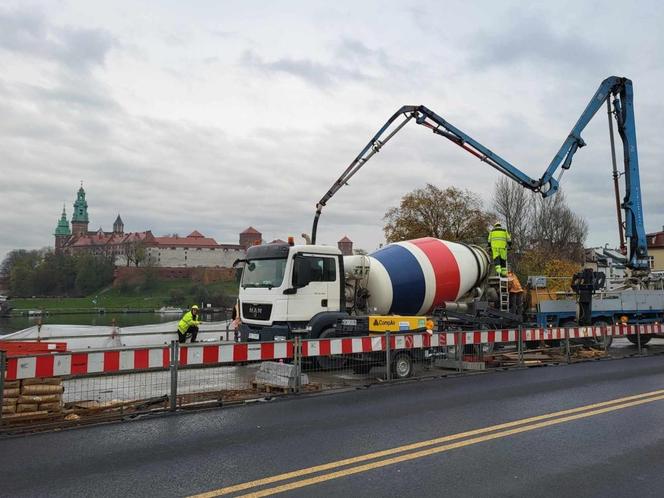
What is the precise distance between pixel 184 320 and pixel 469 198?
117 feet

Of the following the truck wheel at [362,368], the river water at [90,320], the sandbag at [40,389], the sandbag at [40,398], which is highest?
the sandbag at [40,389]

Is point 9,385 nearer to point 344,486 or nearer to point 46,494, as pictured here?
point 46,494

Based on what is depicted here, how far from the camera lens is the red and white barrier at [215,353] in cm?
738

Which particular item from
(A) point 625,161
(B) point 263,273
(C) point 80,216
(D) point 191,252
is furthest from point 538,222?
(C) point 80,216

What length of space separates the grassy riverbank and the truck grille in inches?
3962

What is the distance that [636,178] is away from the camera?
774 inches

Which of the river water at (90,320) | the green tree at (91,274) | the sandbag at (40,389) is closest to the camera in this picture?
the sandbag at (40,389)

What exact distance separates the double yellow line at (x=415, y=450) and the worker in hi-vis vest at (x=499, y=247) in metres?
7.10

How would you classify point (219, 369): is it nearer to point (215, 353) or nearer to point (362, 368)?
point (362, 368)

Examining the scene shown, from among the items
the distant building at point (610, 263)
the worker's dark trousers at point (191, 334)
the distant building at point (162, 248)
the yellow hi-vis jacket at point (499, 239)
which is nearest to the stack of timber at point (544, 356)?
the yellow hi-vis jacket at point (499, 239)

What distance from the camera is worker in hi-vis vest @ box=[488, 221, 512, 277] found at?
1531cm

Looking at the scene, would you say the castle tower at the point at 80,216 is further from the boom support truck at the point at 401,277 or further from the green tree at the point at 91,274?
the boom support truck at the point at 401,277

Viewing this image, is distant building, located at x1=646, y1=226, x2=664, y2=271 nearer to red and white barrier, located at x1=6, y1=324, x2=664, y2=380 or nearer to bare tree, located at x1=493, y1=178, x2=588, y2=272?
bare tree, located at x1=493, y1=178, x2=588, y2=272

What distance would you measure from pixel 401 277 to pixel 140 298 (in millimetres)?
113992
